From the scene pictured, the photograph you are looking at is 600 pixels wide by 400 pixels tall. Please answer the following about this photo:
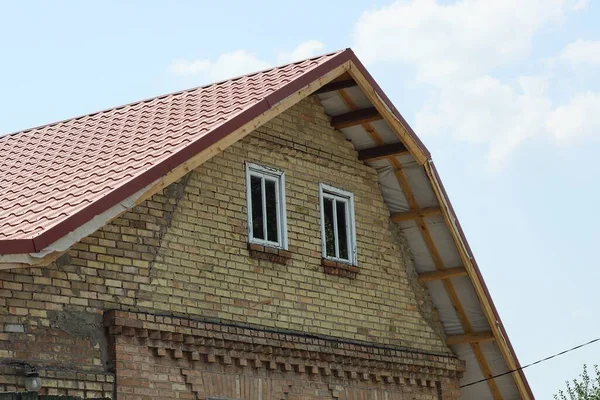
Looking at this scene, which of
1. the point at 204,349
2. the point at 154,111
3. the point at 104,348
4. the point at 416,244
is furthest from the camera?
the point at 416,244

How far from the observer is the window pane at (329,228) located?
608 inches

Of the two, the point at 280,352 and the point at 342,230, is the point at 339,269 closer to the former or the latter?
the point at 342,230

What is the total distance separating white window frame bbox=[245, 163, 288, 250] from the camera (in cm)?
1429

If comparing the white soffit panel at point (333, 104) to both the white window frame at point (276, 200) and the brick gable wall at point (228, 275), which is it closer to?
the brick gable wall at point (228, 275)

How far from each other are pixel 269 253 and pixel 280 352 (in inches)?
45.2

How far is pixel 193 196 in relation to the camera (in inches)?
535

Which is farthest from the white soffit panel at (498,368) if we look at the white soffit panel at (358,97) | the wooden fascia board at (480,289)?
the white soffit panel at (358,97)

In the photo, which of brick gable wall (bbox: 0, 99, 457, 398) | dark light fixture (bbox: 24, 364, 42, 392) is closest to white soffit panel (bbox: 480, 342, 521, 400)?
brick gable wall (bbox: 0, 99, 457, 398)

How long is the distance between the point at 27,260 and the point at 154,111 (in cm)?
491

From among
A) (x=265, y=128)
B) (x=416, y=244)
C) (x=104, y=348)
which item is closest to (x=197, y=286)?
(x=104, y=348)

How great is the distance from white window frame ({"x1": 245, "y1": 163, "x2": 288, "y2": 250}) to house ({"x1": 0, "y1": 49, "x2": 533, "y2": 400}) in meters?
0.03

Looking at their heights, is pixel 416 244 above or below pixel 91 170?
above

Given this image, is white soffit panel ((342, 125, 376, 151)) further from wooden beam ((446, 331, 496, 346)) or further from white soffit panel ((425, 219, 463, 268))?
wooden beam ((446, 331, 496, 346))

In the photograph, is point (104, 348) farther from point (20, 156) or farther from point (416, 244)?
point (416, 244)
